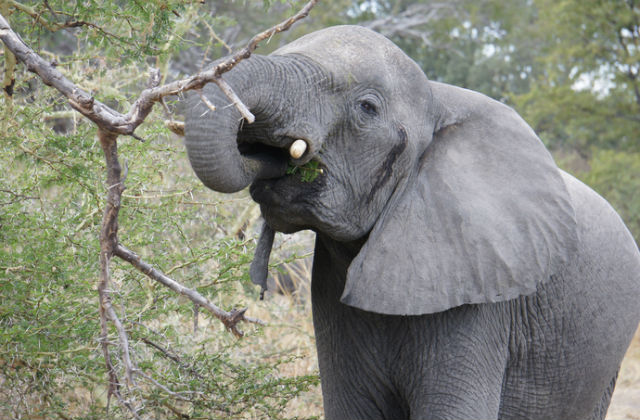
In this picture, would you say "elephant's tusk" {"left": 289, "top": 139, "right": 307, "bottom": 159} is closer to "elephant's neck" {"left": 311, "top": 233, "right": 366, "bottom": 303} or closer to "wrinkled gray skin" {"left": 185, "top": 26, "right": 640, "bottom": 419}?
"wrinkled gray skin" {"left": 185, "top": 26, "right": 640, "bottom": 419}

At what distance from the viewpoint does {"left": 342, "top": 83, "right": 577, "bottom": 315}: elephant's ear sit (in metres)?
2.08

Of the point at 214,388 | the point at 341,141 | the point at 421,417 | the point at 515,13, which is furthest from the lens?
the point at 515,13

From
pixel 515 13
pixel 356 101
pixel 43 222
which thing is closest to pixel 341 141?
pixel 356 101

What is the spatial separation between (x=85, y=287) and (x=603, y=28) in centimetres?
851

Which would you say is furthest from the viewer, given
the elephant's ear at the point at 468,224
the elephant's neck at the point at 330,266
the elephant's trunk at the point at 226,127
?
the elephant's neck at the point at 330,266

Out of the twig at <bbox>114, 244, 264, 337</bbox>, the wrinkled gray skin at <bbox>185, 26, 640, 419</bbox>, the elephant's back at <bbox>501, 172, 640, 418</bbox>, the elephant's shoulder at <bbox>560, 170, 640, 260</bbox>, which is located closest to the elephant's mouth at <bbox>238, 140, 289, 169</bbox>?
the wrinkled gray skin at <bbox>185, 26, 640, 419</bbox>

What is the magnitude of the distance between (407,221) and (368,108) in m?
0.30

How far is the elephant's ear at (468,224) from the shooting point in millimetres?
2084

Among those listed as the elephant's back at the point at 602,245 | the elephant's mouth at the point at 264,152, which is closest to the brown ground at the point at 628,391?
the elephant's back at the point at 602,245

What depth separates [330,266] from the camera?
2422 millimetres

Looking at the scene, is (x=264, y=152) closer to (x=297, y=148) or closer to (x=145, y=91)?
(x=297, y=148)

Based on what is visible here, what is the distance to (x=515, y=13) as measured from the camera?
18219 millimetres

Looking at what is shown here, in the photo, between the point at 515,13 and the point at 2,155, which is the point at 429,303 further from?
the point at 515,13

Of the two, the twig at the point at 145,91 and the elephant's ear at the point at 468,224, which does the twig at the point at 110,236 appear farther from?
the elephant's ear at the point at 468,224
